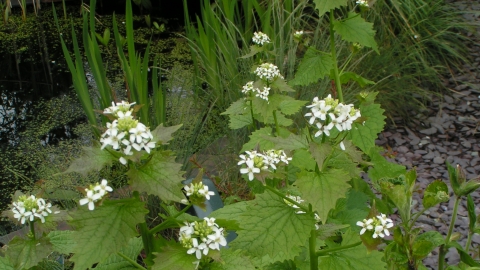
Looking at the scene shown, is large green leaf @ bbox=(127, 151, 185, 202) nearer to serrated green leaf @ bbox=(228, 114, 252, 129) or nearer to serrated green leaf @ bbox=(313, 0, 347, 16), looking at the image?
serrated green leaf @ bbox=(313, 0, 347, 16)

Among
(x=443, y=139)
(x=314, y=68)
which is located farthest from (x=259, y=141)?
(x=443, y=139)

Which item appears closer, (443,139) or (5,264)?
(5,264)

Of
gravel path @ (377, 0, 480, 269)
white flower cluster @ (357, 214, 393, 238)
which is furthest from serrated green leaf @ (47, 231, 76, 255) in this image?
gravel path @ (377, 0, 480, 269)

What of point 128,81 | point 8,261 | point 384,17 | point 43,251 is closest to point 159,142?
point 43,251

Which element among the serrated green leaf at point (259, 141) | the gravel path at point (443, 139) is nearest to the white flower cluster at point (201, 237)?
the serrated green leaf at point (259, 141)

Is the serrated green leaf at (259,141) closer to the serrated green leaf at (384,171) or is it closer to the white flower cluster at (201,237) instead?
the serrated green leaf at (384,171)

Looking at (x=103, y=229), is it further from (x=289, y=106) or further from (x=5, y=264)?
(x=289, y=106)
